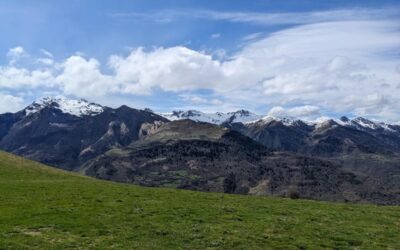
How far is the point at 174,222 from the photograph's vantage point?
42281mm

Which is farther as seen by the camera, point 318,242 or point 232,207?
point 232,207

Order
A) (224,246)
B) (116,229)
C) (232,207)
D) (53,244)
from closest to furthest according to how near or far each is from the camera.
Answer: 1. (53,244)
2. (224,246)
3. (116,229)
4. (232,207)

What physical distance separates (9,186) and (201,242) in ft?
112

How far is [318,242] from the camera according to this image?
38.6 m

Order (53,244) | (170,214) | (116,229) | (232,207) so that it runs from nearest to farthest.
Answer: (53,244), (116,229), (170,214), (232,207)

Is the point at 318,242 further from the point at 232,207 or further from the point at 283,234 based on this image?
the point at 232,207

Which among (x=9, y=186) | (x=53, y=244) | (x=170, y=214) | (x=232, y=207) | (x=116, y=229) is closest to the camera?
(x=53, y=244)

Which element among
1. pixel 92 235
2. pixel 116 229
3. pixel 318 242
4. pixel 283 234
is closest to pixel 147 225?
pixel 116 229

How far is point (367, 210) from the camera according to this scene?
59.6 meters

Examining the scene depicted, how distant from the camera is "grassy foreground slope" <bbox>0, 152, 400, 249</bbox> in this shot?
3547cm

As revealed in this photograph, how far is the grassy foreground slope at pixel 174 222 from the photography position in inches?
1396

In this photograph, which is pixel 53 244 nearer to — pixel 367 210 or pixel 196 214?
pixel 196 214

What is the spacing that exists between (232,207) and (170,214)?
937cm

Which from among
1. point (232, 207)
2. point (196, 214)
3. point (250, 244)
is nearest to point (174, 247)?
point (250, 244)
